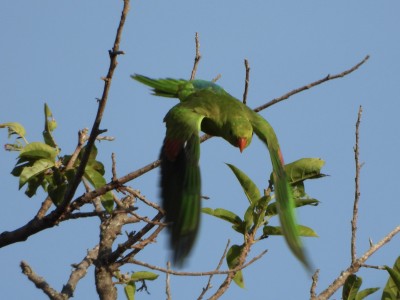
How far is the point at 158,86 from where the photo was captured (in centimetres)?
570

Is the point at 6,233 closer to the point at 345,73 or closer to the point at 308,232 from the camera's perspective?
the point at 308,232

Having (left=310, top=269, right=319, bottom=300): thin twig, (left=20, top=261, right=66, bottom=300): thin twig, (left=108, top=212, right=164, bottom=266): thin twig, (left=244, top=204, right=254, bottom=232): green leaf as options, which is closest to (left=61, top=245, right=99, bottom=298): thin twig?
(left=20, top=261, right=66, bottom=300): thin twig

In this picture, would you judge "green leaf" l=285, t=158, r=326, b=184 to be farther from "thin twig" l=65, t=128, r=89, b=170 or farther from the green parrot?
"thin twig" l=65, t=128, r=89, b=170

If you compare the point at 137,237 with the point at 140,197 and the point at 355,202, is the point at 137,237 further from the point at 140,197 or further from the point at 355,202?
the point at 355,202

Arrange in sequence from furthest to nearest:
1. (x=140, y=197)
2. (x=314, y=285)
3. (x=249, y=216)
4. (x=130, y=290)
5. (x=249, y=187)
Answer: (x=130, y=290) → (x=249, y=187) → (x=249, y=216) → (x=314, y=285) → (x=140, y=197)

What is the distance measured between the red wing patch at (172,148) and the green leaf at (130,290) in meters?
0.90

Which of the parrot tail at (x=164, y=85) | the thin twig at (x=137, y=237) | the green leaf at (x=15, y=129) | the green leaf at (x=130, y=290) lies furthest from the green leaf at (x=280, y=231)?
the parrot tail at (x=164, y=85)

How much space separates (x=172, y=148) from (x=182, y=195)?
436mm

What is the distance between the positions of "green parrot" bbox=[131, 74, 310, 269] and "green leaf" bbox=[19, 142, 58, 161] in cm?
63

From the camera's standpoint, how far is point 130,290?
4.57 m

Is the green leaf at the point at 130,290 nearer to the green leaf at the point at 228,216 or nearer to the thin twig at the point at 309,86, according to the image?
the green leaf at the point at 228,216

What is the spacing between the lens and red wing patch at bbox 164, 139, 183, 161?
13.9ft

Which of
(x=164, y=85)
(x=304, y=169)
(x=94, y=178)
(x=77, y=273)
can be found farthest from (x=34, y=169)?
(x=164, y=85)

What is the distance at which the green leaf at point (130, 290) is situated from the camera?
4.54 m
